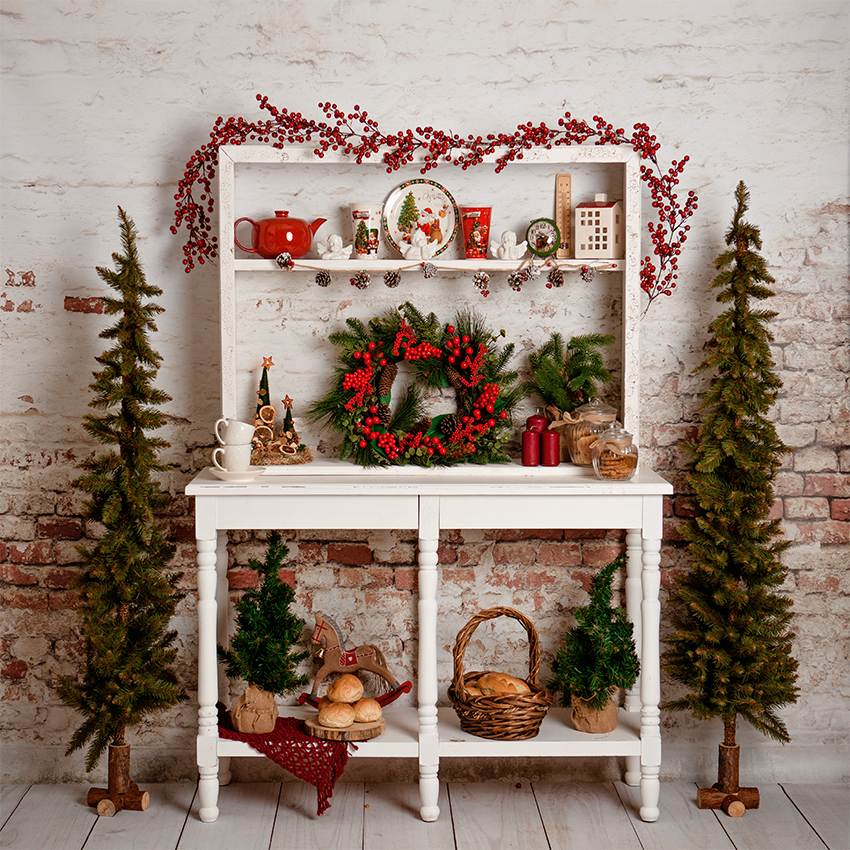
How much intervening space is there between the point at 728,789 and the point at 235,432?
A: 1909mm

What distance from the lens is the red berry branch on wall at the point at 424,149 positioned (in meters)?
2.70

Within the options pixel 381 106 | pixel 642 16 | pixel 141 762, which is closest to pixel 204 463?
pixel 141 762

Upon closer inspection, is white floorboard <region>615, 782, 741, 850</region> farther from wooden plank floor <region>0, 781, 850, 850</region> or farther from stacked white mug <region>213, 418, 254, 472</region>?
stacked white mug <region>213, 418, 254, 472</region>

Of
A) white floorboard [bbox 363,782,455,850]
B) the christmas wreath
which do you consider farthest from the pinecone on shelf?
white floorboard [bbox 363,782,455,850]

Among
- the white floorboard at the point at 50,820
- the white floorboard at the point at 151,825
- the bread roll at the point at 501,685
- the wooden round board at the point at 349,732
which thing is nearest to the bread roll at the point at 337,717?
the wooden round board at the point at 349,732

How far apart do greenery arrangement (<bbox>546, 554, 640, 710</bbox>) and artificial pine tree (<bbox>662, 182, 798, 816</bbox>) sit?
0.59 ft

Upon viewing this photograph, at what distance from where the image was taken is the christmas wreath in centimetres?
275

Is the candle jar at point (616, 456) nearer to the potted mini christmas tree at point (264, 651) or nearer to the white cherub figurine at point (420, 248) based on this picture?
the white cherub figurine at point (420, 248)

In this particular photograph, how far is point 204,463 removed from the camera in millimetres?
2953

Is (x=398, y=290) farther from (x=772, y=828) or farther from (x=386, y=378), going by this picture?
(x=772, y=828)

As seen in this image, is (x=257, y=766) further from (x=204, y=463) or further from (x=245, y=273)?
(x=245, y=273)

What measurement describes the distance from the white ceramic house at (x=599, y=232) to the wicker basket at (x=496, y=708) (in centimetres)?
116

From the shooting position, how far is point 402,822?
8.73ft

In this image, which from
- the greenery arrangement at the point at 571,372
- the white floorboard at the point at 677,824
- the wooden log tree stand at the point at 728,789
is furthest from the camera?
the greenery arrangement at the point at 571,372
